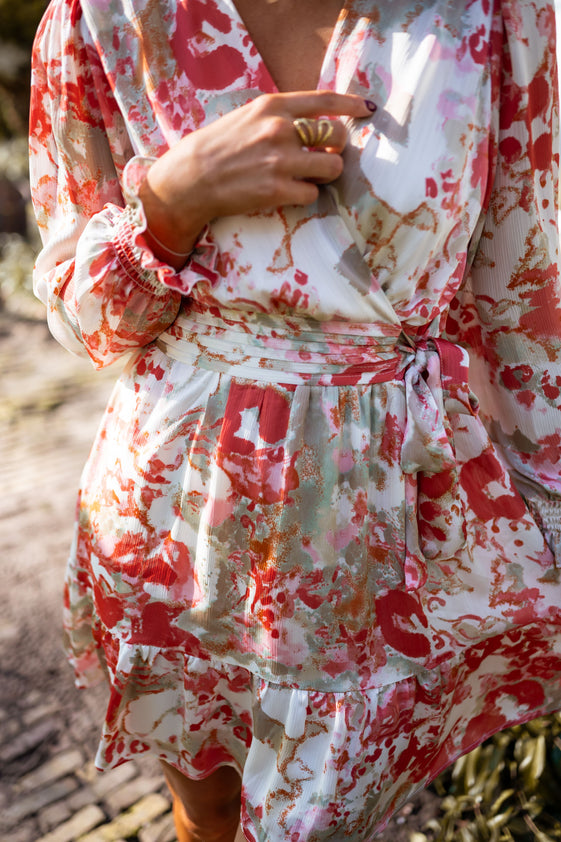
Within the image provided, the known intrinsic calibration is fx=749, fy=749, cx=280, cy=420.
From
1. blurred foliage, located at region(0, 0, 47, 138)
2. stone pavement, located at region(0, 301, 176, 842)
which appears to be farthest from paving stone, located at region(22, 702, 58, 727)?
blurred foliage, located at region(0, 0, 47, 138)

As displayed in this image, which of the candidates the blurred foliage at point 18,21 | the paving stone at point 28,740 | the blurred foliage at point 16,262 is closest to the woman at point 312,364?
the paving stone at point 28,740

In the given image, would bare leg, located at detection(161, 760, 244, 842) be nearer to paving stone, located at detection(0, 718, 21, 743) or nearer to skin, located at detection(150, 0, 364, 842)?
skin, located at detection(150, 0, 364, 842)

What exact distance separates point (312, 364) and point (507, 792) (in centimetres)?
169

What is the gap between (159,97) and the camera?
1.10m

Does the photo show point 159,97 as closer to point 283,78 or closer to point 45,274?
point 283,78

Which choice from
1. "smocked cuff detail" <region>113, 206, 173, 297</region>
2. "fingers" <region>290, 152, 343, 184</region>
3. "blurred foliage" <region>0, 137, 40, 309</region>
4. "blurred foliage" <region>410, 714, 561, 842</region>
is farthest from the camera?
"blurred foliage" <region>0, 137, 40, 309</region>

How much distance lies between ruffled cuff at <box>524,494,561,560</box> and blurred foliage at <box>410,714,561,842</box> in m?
1.17

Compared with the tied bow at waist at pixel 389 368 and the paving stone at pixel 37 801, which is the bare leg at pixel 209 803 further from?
the paving stone at pixel 37 801

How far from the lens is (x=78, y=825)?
230 cm

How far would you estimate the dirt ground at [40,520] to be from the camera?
2.64 meters

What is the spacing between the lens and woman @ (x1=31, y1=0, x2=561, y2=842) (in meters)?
1.04

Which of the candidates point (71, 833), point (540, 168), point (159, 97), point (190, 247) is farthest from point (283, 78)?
point (71, 833)

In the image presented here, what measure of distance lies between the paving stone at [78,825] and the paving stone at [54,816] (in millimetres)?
18

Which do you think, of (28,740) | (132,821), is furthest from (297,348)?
(28,740)
